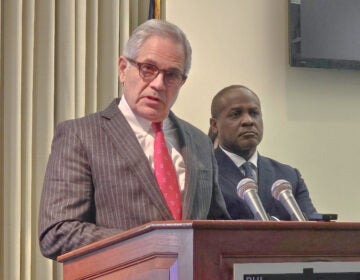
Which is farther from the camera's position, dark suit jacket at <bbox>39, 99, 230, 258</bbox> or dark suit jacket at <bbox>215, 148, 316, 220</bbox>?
dark suit jacket at <bbox>215, 148, 316, 220</bbox>

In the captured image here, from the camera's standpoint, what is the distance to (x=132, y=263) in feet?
6.74

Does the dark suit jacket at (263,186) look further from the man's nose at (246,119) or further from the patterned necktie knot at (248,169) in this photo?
the man's nose at (246,119)

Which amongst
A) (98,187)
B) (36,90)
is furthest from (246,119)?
(98,187)


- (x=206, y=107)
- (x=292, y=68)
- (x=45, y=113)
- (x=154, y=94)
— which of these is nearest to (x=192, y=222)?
(x=154, y=94)

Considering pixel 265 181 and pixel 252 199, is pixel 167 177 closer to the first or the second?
pixel 252 199

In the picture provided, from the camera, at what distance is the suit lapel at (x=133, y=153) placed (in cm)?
267

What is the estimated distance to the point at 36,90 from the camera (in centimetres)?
451

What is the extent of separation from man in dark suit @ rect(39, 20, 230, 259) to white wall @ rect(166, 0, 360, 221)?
2.37 m

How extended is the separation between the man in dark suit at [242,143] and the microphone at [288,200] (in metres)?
1.96

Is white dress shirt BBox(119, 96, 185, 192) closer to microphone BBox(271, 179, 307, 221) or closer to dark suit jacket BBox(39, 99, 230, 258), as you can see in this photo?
dark suit jacket BBox(39, 99, 230, 258)

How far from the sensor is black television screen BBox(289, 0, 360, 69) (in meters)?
5.68

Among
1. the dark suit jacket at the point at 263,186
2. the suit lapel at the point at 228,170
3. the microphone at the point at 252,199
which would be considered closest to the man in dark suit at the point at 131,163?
the microphone at the point at 252,199

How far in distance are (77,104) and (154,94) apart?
1.84m

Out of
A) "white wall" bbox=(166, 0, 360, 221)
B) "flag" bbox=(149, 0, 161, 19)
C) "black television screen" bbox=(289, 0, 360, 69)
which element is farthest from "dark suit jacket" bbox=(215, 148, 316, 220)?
"black television screen" bbox=(289, 0, 360, 69)
